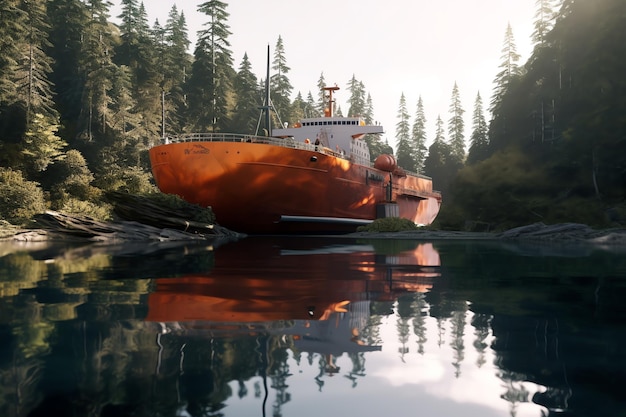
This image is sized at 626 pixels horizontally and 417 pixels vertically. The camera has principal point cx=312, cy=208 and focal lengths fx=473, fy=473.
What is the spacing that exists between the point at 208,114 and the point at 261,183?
115ft

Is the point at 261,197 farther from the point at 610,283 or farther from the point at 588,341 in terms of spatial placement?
the point at 588,341

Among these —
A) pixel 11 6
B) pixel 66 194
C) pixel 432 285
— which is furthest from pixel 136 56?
pixel 432 285

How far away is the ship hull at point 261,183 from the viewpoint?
25.8m

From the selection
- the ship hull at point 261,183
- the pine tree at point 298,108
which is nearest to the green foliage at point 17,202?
the ship hull at point 261,183

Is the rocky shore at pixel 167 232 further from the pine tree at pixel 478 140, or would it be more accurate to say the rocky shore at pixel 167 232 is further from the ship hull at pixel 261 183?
the pine tree at pixel 478 140

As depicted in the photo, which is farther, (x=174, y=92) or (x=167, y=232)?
(x=174, y=92)

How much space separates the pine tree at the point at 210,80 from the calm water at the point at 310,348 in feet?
171

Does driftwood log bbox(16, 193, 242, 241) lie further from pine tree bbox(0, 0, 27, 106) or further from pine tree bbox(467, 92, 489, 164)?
pine tree bbox(467, 92, 489, 164)

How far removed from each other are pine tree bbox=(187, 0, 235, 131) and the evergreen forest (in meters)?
0.14

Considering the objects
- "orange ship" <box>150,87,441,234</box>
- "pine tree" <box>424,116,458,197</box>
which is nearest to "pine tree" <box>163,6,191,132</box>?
Answer: "orange ship" <box>150,87,441,234</box>

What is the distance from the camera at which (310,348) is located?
4344mm

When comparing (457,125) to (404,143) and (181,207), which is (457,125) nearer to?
(404,143)

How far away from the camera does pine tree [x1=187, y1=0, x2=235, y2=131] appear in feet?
192

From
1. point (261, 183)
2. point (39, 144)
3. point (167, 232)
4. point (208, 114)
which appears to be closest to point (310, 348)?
point (167, 232)
